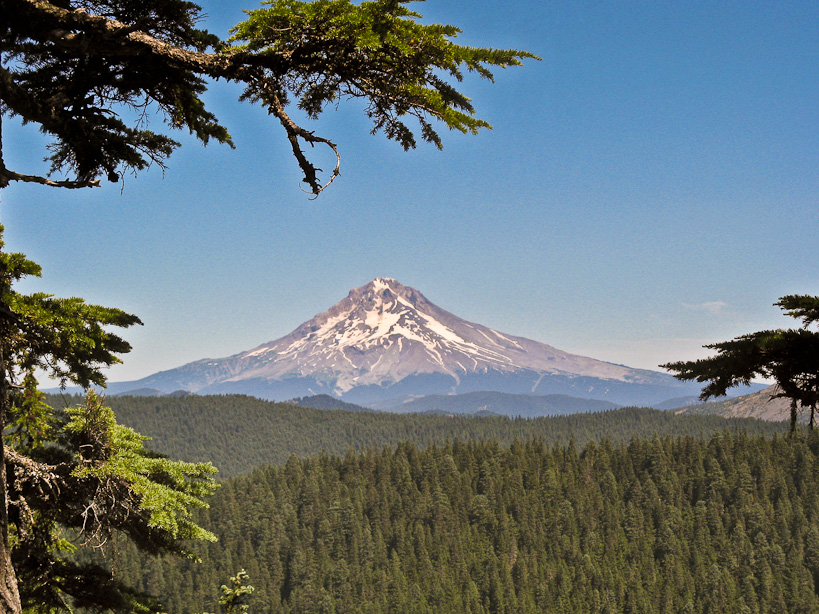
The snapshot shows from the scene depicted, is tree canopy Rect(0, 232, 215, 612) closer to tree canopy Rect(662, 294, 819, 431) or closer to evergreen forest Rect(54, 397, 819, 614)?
tree canopy Rect(662, 294, 819, 431)

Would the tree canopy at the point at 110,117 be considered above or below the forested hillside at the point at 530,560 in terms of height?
above

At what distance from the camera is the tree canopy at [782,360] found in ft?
28.8

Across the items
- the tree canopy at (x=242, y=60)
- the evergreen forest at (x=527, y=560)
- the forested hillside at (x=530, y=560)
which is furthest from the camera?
the forested hillside at (x=530, y=560)

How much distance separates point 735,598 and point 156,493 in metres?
191

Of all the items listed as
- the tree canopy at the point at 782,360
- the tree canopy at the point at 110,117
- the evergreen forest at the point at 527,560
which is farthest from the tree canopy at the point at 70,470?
the evergreen forest at the point at 527,560

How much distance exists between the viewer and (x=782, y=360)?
29.8 feet

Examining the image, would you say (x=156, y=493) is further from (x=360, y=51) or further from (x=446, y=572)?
(x=446, y=572)

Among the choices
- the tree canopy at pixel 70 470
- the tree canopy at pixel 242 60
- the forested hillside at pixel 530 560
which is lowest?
the forested hillside at pixel 530 560

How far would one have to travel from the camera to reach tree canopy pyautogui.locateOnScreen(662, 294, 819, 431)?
28.8 ft

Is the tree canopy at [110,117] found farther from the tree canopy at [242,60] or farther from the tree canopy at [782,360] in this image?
the tree canopy at [782,360]

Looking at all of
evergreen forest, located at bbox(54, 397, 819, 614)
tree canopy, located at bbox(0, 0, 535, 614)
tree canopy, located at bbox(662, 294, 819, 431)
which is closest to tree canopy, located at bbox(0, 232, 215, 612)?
tree canopy, located at bbox(0, 0, 535, 614)

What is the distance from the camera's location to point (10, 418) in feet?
35.4

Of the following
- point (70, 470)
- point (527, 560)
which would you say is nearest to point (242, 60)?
point (70, 470)

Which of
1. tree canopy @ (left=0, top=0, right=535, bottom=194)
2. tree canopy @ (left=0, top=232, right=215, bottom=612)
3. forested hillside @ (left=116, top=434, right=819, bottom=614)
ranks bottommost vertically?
forested hillside @ (left=116, top=434, right=819, bottom=614)
